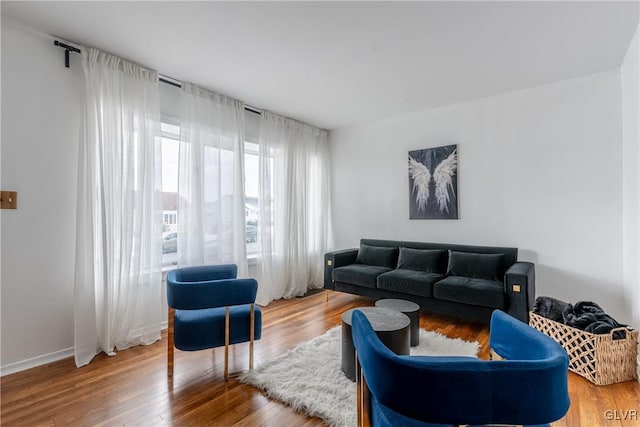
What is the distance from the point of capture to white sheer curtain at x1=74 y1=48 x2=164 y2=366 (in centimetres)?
266

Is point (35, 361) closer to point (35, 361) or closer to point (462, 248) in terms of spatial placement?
point (35, 361)

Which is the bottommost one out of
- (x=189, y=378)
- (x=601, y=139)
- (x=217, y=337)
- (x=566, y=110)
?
(x=189, y=378)

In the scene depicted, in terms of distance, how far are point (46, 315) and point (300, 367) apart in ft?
6.98

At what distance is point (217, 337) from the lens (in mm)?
2322

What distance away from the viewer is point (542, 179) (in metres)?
3.57

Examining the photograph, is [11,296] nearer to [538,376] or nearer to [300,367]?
[300,367]

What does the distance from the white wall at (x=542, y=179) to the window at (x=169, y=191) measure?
9.81 ft

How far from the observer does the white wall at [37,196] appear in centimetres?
237

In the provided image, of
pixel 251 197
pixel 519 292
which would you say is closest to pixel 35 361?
pixel 251 197

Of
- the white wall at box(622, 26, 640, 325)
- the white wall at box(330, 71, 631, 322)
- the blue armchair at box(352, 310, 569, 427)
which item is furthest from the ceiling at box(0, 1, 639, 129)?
the blue armchair at box(352, 310, 569, 427)

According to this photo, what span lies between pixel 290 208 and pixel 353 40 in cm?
262

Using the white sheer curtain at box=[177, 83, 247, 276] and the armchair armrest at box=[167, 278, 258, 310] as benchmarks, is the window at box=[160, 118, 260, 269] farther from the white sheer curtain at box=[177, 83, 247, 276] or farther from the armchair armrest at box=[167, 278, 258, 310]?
the armchair armrest at box=[167, 278, 258, 310]

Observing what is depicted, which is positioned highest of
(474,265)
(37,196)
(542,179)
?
(542,179)

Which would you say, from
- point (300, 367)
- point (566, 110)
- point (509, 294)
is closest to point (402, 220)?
point (509, 294)
